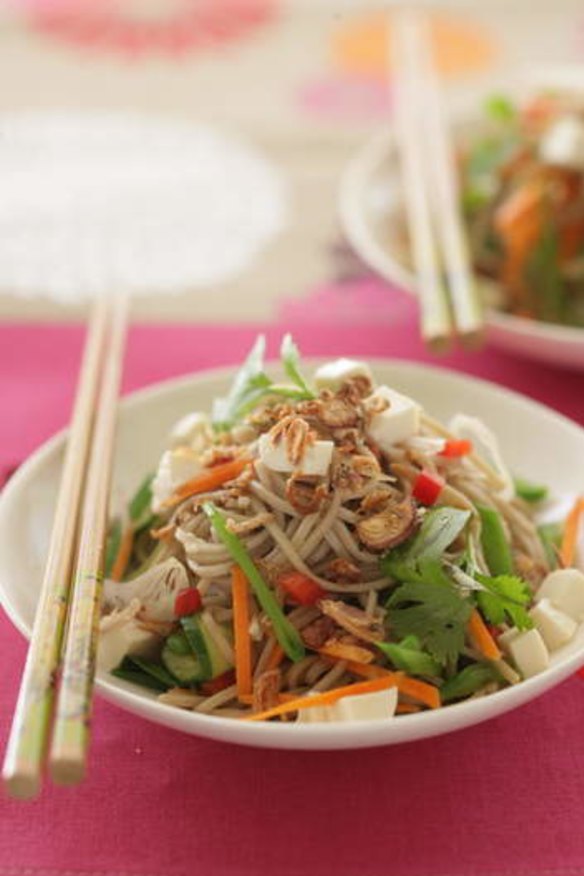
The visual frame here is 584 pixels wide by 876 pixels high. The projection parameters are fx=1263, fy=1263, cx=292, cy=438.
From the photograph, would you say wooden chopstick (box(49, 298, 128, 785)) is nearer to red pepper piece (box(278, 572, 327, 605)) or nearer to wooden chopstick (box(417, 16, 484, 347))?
red pepper piece (box(278, 572, 327, 605))

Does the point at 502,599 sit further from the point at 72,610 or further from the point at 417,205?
the point at 417,205

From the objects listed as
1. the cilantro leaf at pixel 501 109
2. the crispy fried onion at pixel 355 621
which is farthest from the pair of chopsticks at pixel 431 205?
the crispy fried onion at pixel 355 621

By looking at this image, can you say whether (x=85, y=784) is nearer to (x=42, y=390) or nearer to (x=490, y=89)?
(x=42, y=390)

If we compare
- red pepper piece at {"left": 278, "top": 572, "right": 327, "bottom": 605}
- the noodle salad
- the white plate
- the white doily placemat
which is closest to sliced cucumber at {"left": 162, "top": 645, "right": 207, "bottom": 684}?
the noodle salad

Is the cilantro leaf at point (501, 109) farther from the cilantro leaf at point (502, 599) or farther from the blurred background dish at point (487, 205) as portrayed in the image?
the cilantro leaf at point (502, 599)

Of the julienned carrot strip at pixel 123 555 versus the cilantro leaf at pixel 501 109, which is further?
the cilantro leaf at pixel 501 109

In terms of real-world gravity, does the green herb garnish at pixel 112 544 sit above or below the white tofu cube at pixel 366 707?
above

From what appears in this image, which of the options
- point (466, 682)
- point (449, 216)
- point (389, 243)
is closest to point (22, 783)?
point (466, 682)

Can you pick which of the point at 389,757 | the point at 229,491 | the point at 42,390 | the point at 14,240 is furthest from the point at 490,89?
the point at 389,757
